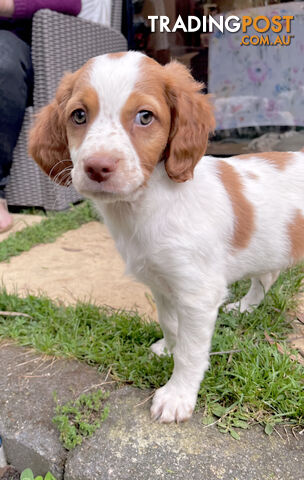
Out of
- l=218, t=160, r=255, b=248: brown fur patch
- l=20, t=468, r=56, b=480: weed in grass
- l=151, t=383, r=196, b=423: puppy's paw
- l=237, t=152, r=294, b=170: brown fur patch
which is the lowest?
l=20, t=468, r=56, b=480: weed in grass

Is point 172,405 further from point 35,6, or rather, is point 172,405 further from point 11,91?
point 35,6

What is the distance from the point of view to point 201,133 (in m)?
1.60

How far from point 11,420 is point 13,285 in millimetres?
1206

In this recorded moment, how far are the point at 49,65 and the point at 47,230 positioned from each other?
143 cm

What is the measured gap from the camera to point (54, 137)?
68.7 inches

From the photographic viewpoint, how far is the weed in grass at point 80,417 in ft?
5.34

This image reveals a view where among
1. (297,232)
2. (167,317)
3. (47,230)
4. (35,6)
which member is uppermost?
(35,6)

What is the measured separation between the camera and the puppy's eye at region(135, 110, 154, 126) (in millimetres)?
1475

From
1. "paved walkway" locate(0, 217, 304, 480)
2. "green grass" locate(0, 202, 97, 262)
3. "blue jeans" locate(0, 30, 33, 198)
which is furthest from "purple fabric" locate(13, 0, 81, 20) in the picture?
"paved walkway" locate(0, 217, 304, 480)

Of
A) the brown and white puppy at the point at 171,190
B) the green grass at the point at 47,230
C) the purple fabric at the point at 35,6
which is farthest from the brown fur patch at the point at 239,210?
the purple fabric at the point at 35,6

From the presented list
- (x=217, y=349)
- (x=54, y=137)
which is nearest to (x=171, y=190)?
(x=54, y=137)

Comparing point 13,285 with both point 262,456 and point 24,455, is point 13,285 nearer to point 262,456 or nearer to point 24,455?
point 24,455

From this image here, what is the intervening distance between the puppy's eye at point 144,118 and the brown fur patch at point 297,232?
0.83m

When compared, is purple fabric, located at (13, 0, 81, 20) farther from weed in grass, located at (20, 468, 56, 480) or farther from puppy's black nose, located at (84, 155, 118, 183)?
weed in grass, located at (20, 468, 56, 480)
